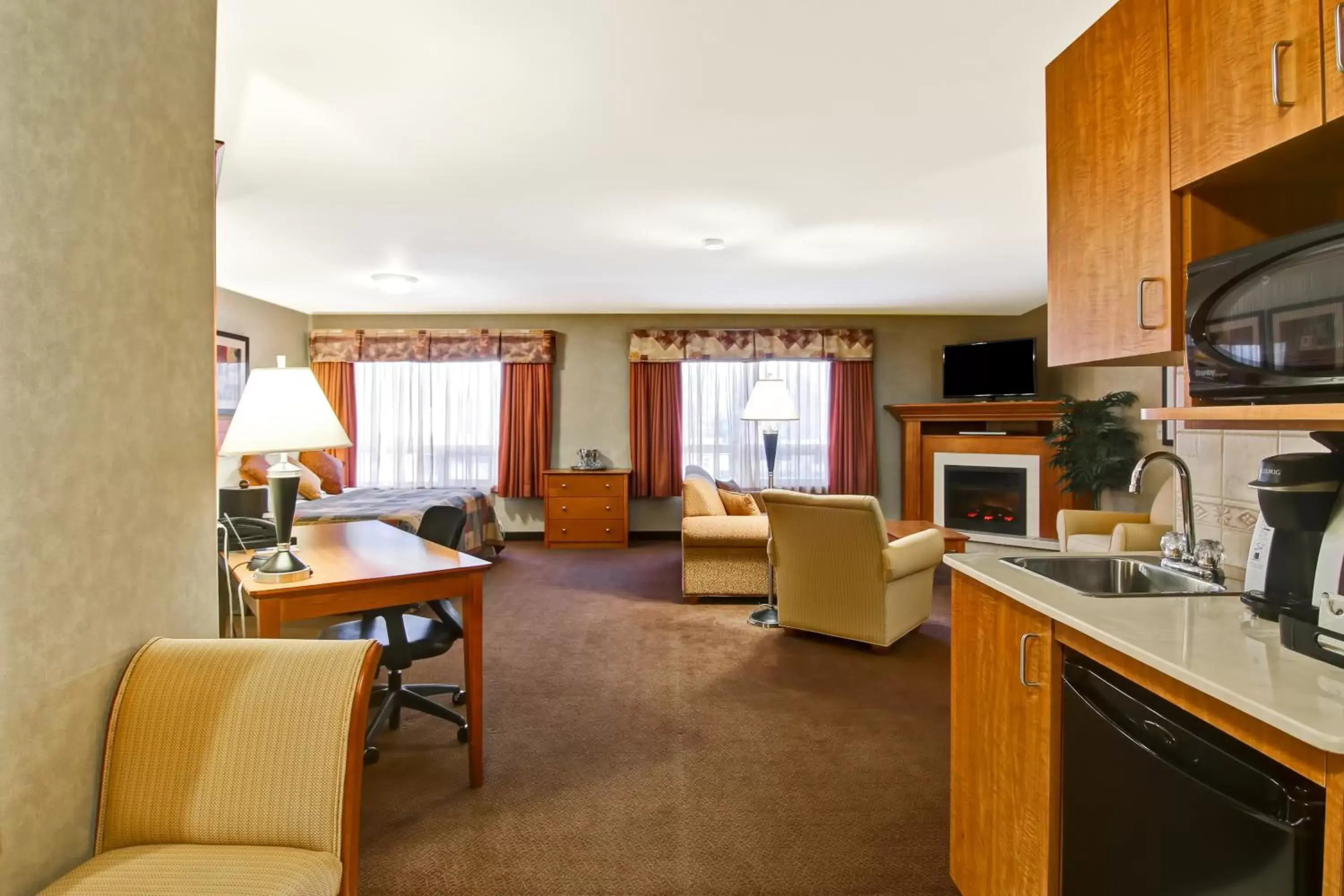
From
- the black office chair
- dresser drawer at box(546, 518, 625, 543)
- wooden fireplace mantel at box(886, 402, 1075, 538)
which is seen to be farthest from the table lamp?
wooden fireplace mantel at box(886, 402, 1075, 538)

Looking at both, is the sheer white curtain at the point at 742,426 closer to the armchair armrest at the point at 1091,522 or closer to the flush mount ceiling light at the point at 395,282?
the armchair armrest at the point at 1091,522

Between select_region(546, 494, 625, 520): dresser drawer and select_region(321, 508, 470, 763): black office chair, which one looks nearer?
select_region(321, 508, 470, 763): black office chair

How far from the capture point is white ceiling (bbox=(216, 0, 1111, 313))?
207cm

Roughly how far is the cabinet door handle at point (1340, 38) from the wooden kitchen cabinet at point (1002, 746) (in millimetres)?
1015

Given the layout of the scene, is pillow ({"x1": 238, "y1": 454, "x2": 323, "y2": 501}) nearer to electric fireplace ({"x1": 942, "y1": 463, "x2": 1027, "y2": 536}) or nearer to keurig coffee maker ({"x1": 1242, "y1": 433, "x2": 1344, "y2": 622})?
keurig coffee maker ({"x1": 1242, "y1": 433, "x2": 1344, "y2": 622})

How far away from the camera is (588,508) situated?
6492mm

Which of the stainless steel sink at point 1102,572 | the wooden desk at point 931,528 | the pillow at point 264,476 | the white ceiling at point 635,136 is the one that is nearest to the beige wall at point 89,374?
the white ceiling at point 635,136

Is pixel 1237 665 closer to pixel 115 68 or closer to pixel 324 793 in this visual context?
pixel 324 793

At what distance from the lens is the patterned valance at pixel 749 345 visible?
22.4ft

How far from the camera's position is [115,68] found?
1.32 meters

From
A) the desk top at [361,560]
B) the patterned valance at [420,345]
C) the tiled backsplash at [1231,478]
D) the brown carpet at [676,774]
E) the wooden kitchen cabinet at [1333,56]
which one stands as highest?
the patterned valance at [420,345]

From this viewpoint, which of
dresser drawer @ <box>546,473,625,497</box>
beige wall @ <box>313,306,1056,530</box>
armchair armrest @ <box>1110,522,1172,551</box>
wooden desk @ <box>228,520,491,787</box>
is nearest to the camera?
wooden desk @ <box>228,520,491,787</box>

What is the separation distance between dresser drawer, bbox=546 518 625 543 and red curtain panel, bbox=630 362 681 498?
568 millimetres

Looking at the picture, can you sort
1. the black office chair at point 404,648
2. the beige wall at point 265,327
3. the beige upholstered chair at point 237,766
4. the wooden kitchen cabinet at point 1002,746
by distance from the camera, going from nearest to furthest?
the beige upholstered chair at point 237,766, the wooden kitchen cabinet at point 1002,746, the black office chair at point 404,648, the beige wall at point 265,327
